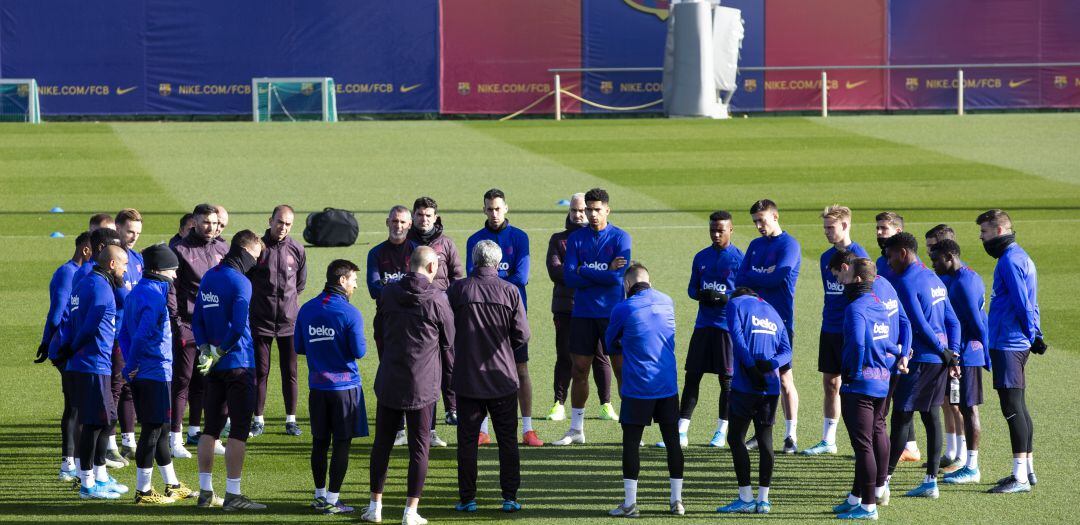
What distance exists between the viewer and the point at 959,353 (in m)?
10.1

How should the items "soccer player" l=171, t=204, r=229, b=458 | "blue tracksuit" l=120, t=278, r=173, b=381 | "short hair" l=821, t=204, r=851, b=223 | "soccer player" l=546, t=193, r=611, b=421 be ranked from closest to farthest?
1. "blue tracksuit" l=120, t=278, r=173, b=381
2. "short hair" l=821, t=204, r=851, b=223
3. "soccer player" l=171, t=204, r=229, b=458
4. "soccer player" l=546, t=193, r=611, b=421

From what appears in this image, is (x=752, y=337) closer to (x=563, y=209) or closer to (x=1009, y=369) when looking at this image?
(x=1009, y=369)

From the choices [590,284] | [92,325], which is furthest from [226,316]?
[590,284]

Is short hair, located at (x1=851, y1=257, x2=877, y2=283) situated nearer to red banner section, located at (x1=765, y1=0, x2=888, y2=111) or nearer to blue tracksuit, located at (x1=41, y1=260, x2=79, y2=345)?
blue tracksuit, located at (x1=41, y1=260, x2=79, y2=345)

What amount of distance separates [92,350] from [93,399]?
1.23 feet

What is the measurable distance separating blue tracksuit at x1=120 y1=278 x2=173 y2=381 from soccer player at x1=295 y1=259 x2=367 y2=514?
1085 mm

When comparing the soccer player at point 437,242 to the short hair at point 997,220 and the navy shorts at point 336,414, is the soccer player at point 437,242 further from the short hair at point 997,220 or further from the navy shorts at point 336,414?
the short hair at point 997,220

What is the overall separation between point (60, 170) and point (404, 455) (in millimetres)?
20480

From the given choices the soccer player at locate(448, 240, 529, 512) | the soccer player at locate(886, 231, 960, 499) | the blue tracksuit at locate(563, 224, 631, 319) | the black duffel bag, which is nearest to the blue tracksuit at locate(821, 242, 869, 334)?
the soccer player at locate(886, 231, 960, 499)

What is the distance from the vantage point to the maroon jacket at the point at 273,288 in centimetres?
1191

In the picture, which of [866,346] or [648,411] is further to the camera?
[648,411]

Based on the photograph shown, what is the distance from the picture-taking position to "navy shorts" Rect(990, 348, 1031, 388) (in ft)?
33.1

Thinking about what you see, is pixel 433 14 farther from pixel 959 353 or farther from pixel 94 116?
pixel 959 353

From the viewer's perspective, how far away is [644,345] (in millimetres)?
9406
